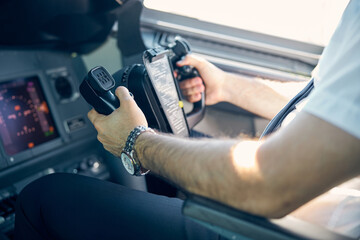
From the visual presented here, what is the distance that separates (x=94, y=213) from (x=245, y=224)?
1.50ft

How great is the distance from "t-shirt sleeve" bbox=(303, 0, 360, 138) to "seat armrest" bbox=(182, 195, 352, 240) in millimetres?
192

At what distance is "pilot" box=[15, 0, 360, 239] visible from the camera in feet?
1.74

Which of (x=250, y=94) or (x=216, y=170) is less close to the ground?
(x=216, y=170)

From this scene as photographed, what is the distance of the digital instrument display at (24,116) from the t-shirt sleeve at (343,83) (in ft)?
3.63

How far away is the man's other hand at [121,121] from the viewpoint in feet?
2.77

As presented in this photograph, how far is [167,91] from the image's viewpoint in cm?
102

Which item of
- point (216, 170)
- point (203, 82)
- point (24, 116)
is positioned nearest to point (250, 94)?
point (203, 82)

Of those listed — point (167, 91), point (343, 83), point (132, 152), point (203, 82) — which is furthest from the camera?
point (203, 82)

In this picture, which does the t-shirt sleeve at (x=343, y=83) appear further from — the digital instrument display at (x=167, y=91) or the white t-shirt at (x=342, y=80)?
the digital instrument display at (x=167, y=91)

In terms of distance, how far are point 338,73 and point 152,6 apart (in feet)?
3.97

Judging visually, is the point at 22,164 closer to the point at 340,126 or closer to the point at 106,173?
the point at 106,173

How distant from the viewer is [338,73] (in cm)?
55

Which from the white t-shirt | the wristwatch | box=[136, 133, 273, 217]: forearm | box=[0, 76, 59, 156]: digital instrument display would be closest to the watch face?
the wristwatch

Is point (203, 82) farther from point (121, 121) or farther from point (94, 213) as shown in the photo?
point (94, 213)
